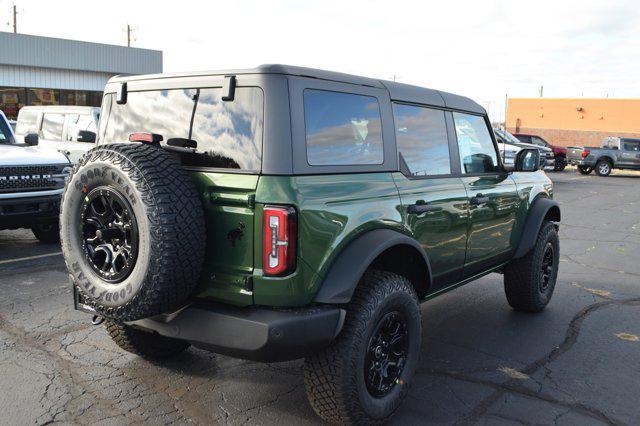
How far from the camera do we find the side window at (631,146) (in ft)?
86.7

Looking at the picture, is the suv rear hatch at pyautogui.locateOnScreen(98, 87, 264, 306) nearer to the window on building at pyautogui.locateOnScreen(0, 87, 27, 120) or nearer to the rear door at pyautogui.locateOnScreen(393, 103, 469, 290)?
the rear door at pyautogui.locateOnScreen(393, 103, 469, 290)

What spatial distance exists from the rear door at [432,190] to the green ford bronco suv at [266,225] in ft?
0.11

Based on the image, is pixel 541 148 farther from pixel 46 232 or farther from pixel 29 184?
pixel 29 184

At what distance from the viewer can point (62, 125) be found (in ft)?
37.3

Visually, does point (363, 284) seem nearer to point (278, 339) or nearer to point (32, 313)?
point (278, 339)

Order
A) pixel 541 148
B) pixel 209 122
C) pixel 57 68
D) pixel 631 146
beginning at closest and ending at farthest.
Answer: pixel 209 122, pixel 541 148, pixel 631 146, pixel 57 68

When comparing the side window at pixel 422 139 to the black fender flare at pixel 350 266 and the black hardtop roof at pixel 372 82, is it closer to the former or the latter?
Answer: the black hardtop roof at pixel 372 82

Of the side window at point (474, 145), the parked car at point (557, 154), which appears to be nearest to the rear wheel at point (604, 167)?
the parked car at point (557, 154)

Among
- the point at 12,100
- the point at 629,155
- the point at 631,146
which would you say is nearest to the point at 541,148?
the point at 629,155

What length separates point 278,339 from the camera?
2.85m

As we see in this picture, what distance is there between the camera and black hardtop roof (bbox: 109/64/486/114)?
120 inches

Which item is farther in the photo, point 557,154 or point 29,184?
point 557,154

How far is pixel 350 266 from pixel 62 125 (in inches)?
390

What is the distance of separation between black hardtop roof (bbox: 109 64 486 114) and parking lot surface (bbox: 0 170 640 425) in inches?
74.3
